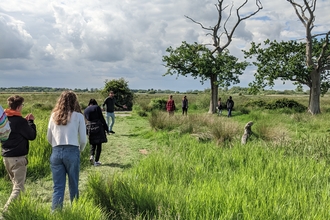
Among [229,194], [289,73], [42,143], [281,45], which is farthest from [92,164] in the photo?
[281,45]

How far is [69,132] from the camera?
173 inches

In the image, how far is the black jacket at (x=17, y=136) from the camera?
460 centimetres

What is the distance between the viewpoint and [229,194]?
151 inches

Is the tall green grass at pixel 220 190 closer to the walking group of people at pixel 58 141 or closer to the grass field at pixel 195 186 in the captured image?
the grass field at pixel 195 186

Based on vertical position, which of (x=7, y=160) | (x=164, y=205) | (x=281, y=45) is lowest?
(x=164, y=205)

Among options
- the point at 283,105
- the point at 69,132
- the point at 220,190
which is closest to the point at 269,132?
the point at 220,190

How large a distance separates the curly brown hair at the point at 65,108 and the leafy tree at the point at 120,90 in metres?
28.7

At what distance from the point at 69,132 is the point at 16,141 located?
35.4 inches

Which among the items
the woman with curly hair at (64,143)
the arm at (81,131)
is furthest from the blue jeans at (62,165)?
the arm at (81,131)

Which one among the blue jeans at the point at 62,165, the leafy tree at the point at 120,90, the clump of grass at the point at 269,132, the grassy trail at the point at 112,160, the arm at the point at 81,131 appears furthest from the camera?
the leafy tree at the point at 120,90

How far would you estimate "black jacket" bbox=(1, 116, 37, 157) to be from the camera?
4.60 metres

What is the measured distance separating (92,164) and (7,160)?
3.34 m

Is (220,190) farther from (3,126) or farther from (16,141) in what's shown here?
(16,141)

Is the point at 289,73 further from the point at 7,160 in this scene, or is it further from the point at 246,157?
the point at 7,160
